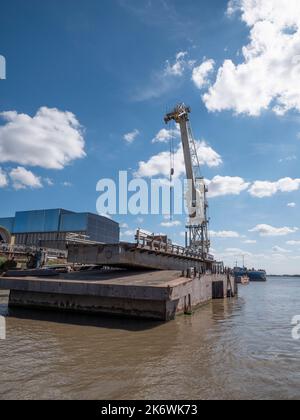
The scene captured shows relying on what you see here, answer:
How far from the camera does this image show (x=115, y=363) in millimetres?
9086

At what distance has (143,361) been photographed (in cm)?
938

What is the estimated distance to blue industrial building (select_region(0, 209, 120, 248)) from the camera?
282 feet

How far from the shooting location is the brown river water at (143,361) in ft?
23.3

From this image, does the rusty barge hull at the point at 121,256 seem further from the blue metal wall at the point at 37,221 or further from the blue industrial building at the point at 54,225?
the blue metal wall at the point at 37,221

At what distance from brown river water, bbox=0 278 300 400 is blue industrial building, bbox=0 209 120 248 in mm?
70475

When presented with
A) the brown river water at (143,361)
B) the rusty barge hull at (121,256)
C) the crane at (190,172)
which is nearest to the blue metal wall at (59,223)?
the crane at (190,172)

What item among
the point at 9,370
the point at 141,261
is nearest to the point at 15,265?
the point at 141,261

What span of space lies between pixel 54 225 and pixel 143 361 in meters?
82.7

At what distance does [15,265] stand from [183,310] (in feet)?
104

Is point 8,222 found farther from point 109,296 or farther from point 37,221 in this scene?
point 109,296

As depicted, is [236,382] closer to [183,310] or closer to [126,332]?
[126,332]

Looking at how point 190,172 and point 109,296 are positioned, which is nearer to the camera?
point 109,296

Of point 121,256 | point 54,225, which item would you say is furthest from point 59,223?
point 121,256

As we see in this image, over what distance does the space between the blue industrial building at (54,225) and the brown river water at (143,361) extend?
7047 centimetres
